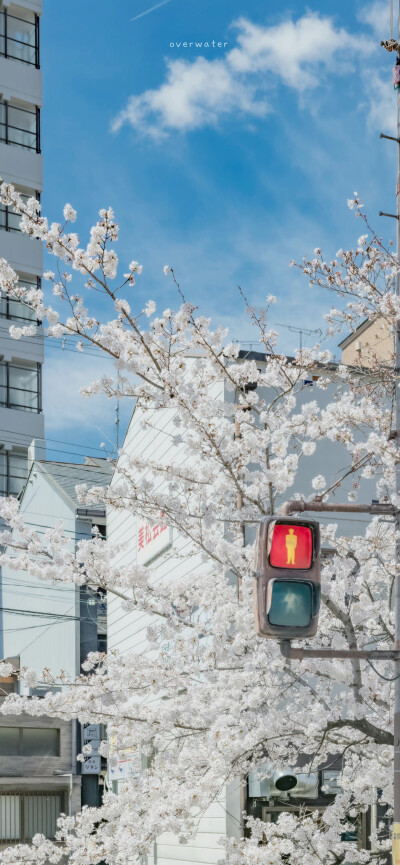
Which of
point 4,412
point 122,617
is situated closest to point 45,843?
point 122,617

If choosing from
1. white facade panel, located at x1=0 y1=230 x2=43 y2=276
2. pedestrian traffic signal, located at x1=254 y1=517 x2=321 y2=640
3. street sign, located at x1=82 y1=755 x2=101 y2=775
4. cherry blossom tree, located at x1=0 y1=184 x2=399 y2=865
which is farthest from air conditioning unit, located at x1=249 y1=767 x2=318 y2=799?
white facade panel, located at x1=0 y1=230 x2=43 y2=276

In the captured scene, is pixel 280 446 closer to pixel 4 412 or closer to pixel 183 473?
pixel 183 473

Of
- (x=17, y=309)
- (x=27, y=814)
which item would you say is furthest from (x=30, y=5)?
(x=27, y=814)

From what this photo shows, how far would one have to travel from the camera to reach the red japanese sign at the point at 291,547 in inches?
245

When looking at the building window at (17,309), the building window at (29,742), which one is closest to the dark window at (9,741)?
the building window at (29,742)

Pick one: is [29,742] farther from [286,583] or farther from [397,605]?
[286,583]

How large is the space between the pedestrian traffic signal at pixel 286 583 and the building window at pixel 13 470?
1666 inches

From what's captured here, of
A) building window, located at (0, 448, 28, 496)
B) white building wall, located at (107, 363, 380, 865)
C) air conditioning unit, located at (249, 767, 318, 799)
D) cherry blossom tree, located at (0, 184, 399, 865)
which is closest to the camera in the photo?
cherry blossom tree, located at (0, 184, 399, 865)

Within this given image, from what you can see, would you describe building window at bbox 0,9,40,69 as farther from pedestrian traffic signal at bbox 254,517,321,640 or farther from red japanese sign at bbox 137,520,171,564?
pedestrian traffic signal at bbox 254,517,321,640

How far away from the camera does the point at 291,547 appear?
20.5ft

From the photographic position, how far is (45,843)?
12.6 m

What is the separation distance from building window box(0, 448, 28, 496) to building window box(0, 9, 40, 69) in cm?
2049

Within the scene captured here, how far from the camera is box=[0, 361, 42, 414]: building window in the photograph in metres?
49.1

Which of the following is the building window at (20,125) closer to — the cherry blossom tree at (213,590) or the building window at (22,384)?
the building window at (22,384)
